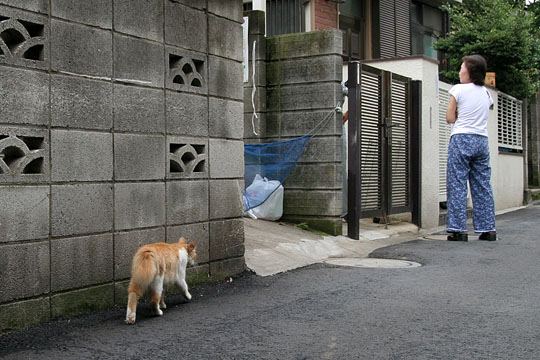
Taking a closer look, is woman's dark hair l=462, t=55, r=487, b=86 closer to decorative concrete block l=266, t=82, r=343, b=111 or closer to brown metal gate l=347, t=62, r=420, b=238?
brown metal gate l=347, t=62, r=420, b=238

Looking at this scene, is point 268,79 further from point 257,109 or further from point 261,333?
point 261,333

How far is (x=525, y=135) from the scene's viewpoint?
54.6 ft

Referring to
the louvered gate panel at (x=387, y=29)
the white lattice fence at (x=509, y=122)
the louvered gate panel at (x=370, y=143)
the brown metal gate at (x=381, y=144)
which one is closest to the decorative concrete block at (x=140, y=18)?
the brown metal gate at (x=381, y=144)

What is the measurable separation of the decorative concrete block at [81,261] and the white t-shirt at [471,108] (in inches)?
200

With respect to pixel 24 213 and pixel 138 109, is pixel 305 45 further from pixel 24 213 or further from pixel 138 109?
pixel 24 213

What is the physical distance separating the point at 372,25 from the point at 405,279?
1162cm

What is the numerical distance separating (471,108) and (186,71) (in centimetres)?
408

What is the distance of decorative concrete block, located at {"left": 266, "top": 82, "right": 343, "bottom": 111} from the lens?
8117 mm

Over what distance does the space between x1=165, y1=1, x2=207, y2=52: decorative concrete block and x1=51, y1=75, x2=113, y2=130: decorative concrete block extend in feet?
2.87

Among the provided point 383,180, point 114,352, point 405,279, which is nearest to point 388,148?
point 383,180

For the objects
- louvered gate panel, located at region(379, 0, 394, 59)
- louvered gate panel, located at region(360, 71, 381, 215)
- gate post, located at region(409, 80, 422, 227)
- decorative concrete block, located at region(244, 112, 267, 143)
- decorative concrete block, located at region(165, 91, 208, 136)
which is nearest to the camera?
decorative concrete block, located at region(165, 91, 208, 136)

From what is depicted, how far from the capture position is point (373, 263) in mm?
6660

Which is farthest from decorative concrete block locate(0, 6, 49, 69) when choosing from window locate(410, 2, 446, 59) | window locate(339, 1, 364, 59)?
window locate(410, 2, 446, 59)

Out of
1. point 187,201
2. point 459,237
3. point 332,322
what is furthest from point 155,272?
point 459,237
